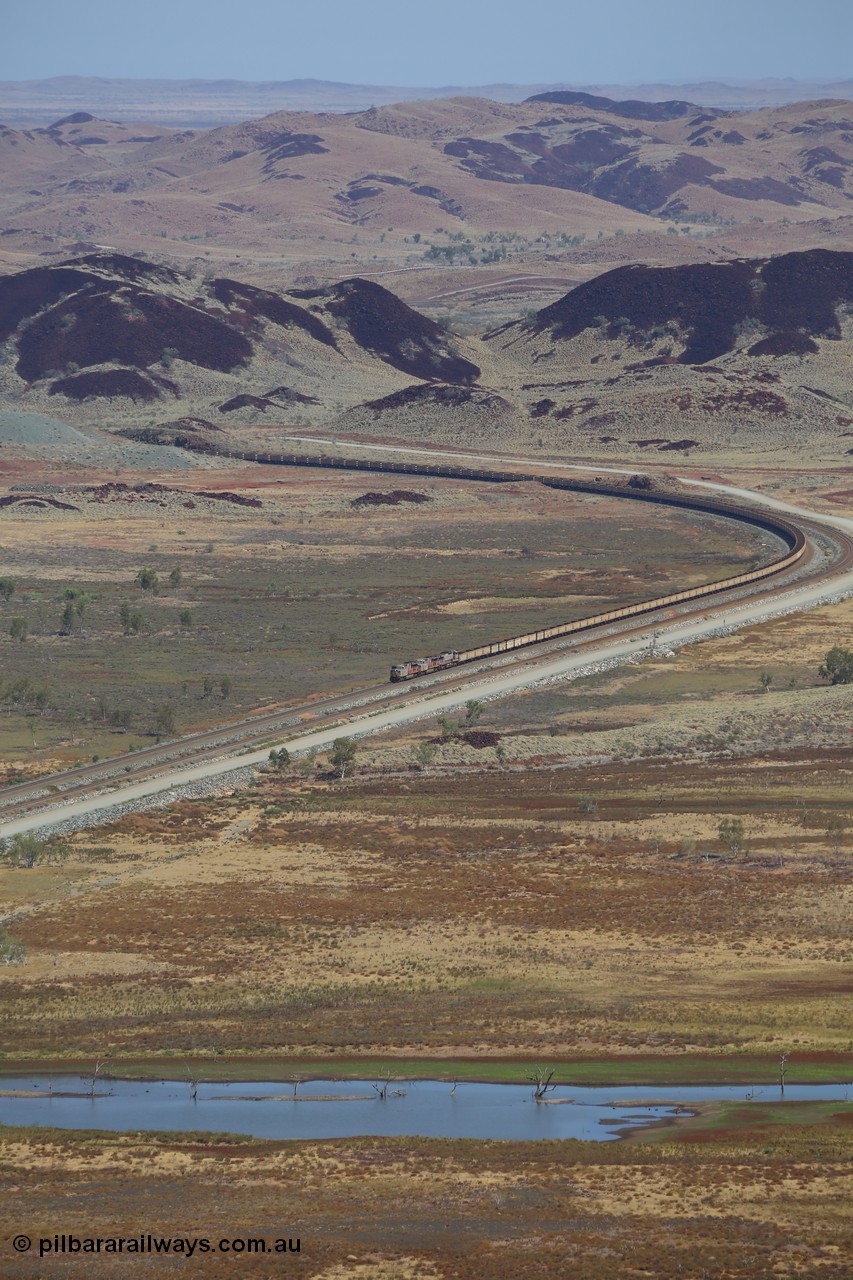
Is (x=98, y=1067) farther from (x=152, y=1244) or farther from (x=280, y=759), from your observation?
(x=280, y=759)

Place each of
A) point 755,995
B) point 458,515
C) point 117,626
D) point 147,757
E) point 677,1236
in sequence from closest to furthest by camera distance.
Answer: point 677,1236 < point 755,995 < point 147,757 < point 117,626 < point 458,515

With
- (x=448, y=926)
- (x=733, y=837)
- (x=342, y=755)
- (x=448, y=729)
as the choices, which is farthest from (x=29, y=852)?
(x=448, y=729)

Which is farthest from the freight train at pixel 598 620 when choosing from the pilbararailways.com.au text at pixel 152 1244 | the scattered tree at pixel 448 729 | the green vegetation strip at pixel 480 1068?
the pilbararailways.com.au text at pixel 152 1244

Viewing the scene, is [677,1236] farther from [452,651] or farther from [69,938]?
[452,651]

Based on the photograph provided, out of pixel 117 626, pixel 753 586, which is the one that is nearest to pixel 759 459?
pixel 753 586

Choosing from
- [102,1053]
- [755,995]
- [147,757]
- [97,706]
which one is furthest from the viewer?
[97,706]

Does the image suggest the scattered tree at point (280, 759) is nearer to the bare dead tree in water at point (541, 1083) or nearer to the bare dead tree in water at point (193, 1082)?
the bare dead tree in water at point (193, 1082)
